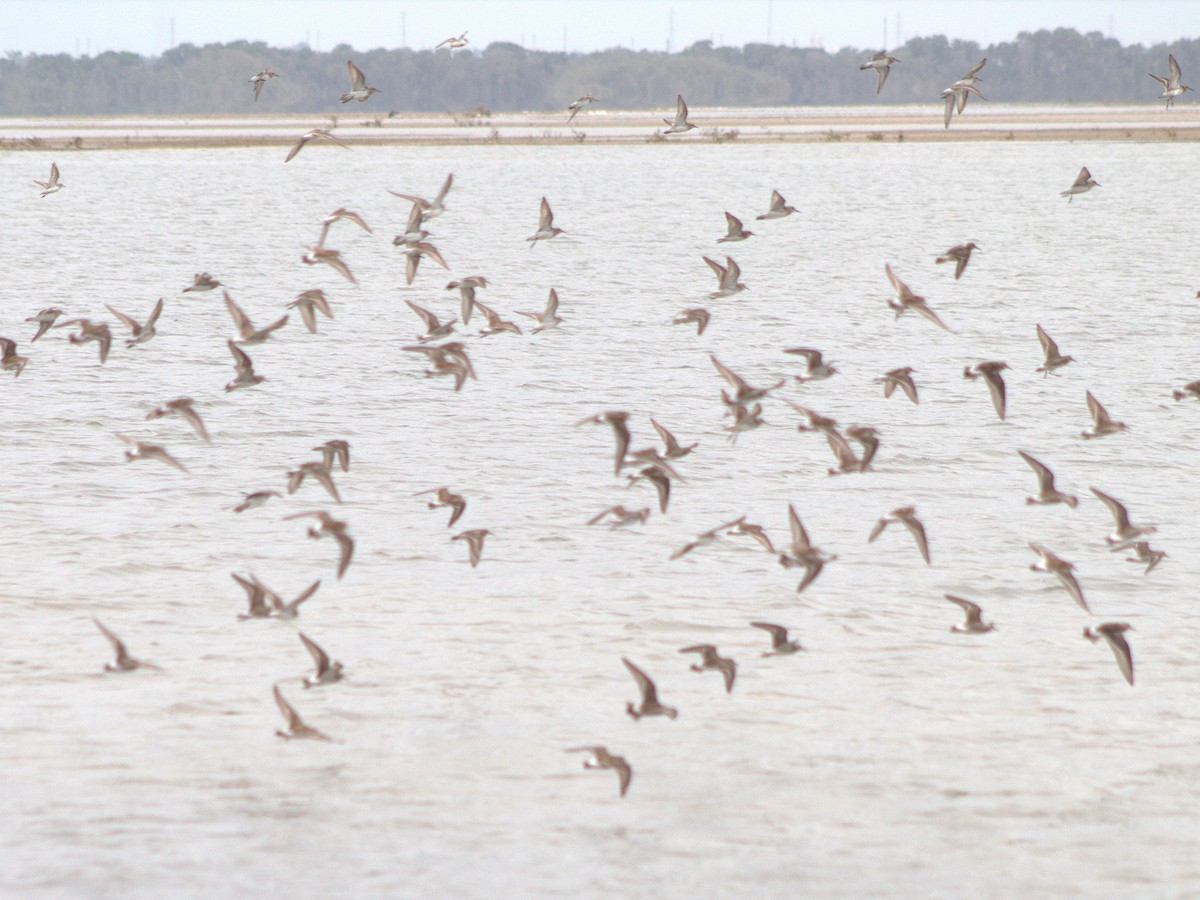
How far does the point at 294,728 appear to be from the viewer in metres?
11.5

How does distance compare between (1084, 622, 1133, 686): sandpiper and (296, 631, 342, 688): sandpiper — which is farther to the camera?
(1084, 622, 1133, 686): sandpiper

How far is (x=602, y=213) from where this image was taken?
2795 inches

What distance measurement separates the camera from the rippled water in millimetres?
10828

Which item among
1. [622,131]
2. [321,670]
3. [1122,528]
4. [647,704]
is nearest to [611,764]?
[647,704]

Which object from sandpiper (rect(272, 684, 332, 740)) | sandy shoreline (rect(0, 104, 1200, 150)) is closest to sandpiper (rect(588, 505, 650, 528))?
sandpiper (rect(272, 684, 332, 740))

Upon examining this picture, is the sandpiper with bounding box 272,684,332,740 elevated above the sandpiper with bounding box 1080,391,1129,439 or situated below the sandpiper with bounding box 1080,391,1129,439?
below

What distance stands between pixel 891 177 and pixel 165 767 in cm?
8804

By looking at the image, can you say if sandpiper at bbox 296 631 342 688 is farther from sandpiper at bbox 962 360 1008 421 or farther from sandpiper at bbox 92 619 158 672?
sandpiper at bbox 962 360 1008 421

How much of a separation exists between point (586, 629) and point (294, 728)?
4084 millimetres

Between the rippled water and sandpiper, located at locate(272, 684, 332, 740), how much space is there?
162 millimetres

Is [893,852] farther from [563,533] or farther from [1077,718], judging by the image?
[563,533]

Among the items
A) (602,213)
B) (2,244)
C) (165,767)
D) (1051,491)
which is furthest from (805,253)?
(165,767)

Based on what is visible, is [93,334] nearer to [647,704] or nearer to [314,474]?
[314,474]

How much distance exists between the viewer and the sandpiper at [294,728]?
11.2 m
